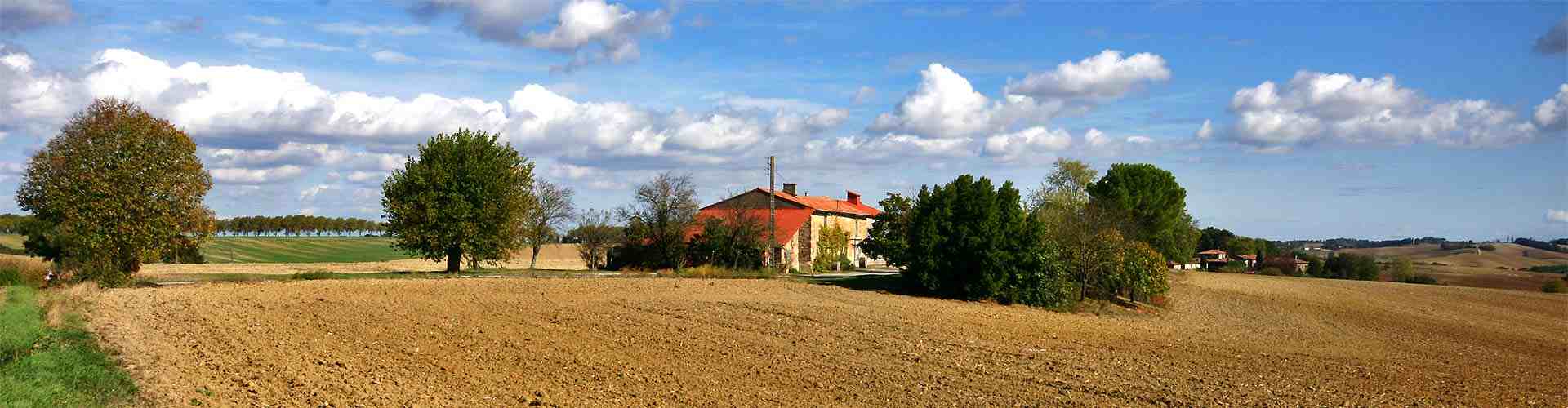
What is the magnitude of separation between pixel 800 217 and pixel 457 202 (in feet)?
82.0

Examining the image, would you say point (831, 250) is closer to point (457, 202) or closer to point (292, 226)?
point (457, 202)

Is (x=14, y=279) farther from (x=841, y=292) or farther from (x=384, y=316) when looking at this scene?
(x=841, y=292)

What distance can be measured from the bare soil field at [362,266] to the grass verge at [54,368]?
27972 mm

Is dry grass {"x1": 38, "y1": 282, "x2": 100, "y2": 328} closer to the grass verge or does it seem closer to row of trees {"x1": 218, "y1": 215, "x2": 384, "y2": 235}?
the grass verge

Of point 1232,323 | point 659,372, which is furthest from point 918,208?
point 659,372

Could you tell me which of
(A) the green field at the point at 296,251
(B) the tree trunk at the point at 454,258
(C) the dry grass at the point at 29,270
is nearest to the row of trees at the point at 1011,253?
(B) the tree trunk at the point at 454,258

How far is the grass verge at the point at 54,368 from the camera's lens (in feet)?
41.5

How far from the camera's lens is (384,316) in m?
26.8

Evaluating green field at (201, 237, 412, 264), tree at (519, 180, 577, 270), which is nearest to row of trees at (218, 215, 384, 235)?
green field at (201, 237, 412, 264)

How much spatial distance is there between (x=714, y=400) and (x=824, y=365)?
4.37 metres

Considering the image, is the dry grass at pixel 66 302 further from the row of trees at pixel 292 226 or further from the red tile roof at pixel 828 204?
the row of trees at pixel 292 226

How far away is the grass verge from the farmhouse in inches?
1641

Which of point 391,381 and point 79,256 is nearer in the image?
point 391,381

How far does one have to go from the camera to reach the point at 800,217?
223 feet
